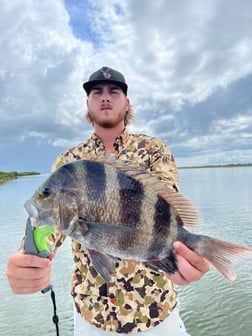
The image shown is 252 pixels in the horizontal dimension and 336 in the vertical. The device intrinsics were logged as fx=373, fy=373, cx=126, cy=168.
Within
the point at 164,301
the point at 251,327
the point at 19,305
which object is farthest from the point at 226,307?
the point at 164,301

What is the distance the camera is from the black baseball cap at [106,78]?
3252mm

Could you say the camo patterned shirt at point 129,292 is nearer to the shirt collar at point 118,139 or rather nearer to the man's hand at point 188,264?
the shirt collar at point 118,139

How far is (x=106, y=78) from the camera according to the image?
324 centimetres

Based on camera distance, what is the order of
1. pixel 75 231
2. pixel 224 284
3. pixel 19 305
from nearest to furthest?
pixel 75 231 → pixel 19 305 → pixel 224 284

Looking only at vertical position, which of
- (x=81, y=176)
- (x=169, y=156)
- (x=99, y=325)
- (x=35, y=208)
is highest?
(x=169, y=156)

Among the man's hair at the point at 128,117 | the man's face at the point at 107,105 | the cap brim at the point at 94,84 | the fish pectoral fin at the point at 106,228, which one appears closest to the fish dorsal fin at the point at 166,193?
the fish pectoral fin at the point at 106,228

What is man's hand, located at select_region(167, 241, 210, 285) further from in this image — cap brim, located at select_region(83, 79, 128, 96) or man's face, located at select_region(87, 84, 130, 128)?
cap brim, located at select_region(83, 79, 128, 96)

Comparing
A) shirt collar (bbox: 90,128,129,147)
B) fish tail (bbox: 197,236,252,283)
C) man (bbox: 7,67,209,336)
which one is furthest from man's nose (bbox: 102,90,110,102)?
fish tail (bbox: 197,236,252,283)

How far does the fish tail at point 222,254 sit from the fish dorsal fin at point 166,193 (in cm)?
14

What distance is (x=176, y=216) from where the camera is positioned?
Result: 82.5 inches

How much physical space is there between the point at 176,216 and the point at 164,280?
105cm

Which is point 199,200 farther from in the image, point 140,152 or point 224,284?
point 140,152

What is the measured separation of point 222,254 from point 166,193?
17.6 inches

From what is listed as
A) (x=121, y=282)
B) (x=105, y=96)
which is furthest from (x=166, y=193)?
(x=105, y=96)
